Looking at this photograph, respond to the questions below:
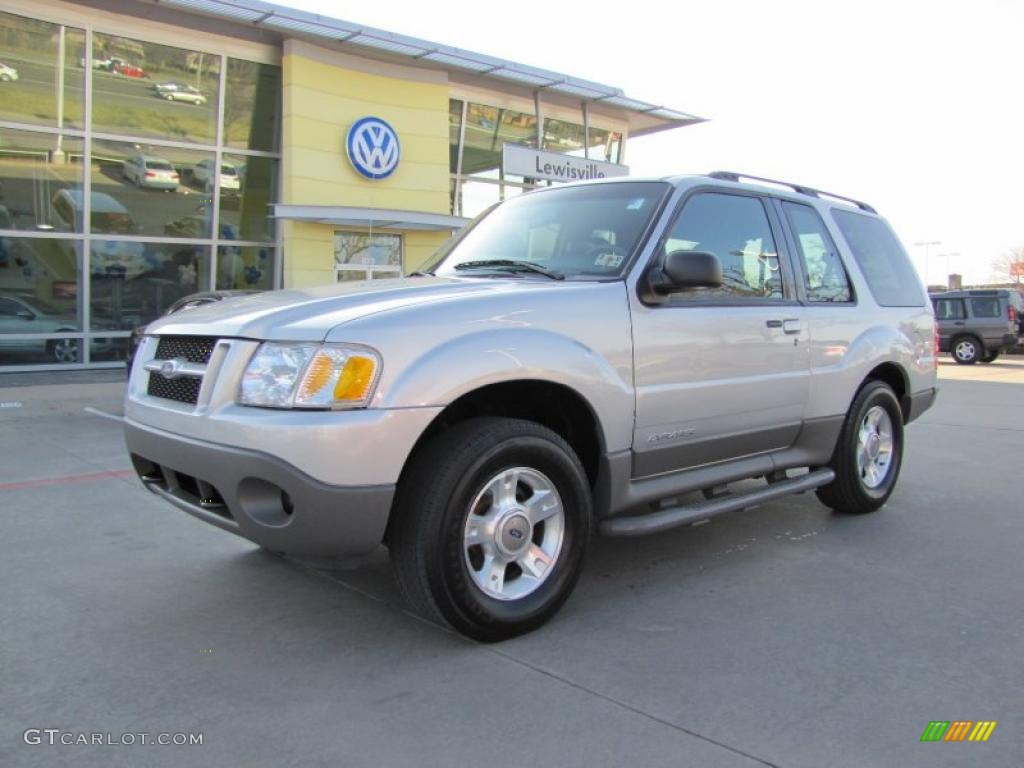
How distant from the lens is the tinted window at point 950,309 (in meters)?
22.1

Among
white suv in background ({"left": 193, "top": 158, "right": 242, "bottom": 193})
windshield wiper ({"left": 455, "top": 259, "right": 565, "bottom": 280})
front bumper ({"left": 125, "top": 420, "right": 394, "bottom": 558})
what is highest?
white suv in background ({"left": 193, "top": 158, "right": 242, "bottom": 193})

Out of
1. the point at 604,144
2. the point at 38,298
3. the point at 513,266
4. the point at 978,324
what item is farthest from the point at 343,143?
the point at 978,324

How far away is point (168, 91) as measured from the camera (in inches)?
639

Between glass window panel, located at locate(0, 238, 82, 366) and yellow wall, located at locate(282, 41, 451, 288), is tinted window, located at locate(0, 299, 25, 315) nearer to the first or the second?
glass window panel, located at locate(0, 238, 82, 366)

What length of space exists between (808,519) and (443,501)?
3176 millimetres

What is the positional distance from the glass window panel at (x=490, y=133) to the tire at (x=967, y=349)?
39.9ft

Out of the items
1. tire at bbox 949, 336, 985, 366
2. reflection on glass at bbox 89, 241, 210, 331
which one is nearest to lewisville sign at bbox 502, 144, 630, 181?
reflection on glass at bbox 89, 241, 210, 331

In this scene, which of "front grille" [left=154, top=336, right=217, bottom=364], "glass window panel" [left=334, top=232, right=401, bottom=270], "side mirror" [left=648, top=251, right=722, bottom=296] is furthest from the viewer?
"glass window panel" [left=334, top=232, right=401, bottom=270]

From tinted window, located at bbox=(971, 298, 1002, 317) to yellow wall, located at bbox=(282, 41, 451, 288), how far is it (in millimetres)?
13719

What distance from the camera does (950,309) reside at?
73.3 ft

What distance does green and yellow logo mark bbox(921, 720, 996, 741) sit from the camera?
267cm

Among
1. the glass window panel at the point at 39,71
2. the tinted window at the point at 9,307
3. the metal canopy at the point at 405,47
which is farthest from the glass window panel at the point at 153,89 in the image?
the tinted window at the point at 9,307

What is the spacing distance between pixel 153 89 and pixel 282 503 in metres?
15.4

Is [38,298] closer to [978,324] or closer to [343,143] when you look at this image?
[343,143]
